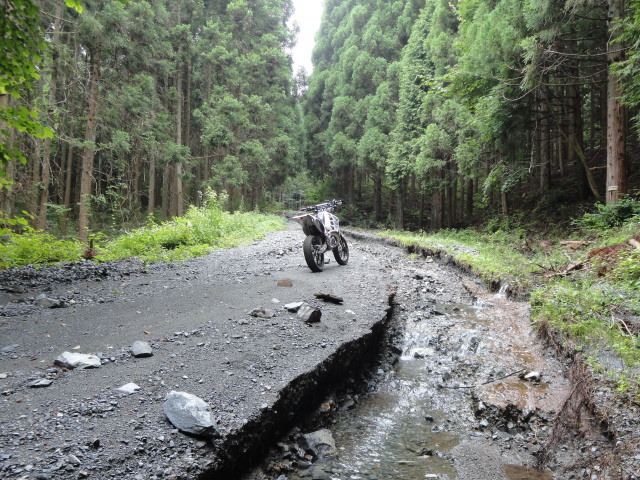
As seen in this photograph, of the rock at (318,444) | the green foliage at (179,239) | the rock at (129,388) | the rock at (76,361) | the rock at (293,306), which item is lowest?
the rock at (318,444)

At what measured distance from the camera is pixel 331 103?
106 ft

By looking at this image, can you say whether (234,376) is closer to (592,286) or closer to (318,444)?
(318,444)

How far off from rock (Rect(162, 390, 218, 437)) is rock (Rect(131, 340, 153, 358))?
84 centimetres

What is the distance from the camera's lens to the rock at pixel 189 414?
2282mm

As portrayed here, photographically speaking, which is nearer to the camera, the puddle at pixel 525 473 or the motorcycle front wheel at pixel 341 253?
the puddle at pixel 525 473

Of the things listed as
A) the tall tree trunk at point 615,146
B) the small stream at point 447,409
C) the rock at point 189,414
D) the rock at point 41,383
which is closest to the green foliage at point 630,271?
the small stream at point 447,409

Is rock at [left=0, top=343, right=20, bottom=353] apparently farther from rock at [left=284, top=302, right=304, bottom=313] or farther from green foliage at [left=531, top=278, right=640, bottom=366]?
green foliage at [left=531, top=278, right=640, bottom=366]

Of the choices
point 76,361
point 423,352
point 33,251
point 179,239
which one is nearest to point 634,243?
point 423,352

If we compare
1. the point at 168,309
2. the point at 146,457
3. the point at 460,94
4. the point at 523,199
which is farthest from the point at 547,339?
the point at 523,199

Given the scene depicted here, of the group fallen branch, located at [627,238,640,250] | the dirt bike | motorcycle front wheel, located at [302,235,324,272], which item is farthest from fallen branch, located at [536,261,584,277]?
motorcycle front wheel, located at [302,235,324,272]

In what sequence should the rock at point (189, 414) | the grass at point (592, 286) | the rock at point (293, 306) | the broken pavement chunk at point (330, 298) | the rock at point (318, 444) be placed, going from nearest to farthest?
the rock at point (189, 414) < the rock at point (318, 444) < the grass at point (592, 286) < the rock at point (293, 306) < the broken pavement chunk at point (330, 298)

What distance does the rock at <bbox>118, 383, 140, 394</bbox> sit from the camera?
263cm

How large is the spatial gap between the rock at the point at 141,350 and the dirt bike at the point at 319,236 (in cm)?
408

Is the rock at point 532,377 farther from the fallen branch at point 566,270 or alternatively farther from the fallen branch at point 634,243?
the fallen branch at point 634,243
